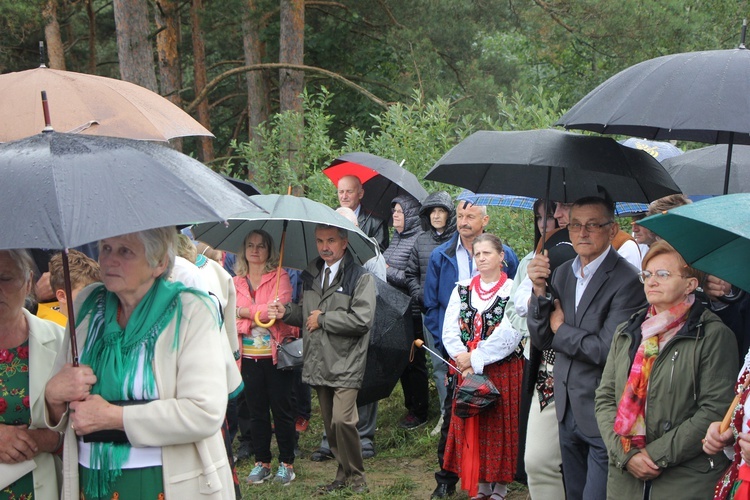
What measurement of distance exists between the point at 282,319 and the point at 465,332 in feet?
4.80

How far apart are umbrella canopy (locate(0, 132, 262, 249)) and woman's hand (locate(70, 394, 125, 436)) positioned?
2.47 ft

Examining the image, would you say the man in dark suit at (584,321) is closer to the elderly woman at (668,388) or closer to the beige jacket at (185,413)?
the elderly woman at (668,388)

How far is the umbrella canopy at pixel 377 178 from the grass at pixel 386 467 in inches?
78.5

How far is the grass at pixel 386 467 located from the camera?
640 centimetres

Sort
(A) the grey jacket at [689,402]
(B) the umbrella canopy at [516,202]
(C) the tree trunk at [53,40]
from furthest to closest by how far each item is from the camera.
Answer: (C) the tree trunk at [53,40]
(B) the umbrella canopy at [516,202]
(A) the grey jacket at [689,402]

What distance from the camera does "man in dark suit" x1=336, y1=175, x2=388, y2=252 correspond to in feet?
26.4

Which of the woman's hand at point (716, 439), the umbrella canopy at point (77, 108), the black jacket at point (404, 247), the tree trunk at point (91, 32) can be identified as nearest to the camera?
the woman's hand at point (716, 439)

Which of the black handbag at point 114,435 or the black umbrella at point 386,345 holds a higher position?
the black handbag at point 114,435

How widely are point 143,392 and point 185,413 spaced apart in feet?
0.58

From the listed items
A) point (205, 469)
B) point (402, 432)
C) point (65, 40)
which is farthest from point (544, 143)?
point (65, 40)

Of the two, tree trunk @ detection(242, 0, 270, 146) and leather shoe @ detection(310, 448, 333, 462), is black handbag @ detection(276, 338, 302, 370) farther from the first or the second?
tree trunk @ detection(242, 0, 270, 146)

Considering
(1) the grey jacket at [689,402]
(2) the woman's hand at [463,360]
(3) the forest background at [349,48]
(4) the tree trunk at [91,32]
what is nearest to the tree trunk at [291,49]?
(3) the forest background at [349,48]

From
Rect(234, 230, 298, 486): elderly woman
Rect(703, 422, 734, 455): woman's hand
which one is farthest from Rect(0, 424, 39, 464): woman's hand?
Rect(234, 230, 298, 486): elderly woman

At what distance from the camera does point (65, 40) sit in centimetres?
2194
